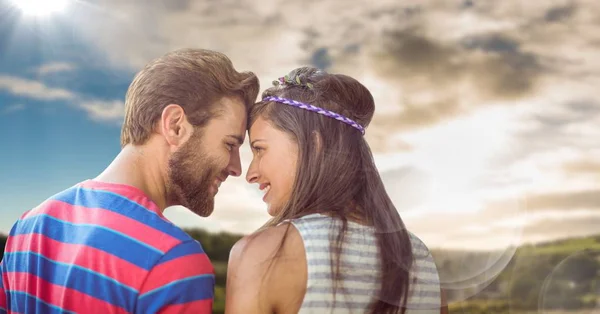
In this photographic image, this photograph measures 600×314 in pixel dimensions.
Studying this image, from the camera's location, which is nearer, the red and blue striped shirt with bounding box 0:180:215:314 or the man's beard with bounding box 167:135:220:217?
the red and blue striped shirt with bounding box 0:180:215:314

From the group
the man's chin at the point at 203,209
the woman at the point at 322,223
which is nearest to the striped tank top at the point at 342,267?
the woman at the point at 322,223

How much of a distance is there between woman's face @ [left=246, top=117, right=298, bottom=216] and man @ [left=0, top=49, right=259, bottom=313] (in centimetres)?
17

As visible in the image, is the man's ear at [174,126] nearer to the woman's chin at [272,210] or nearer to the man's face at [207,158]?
the man's face at [207,158]

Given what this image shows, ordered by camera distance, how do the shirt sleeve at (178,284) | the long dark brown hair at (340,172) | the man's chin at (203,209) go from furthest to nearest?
1. the man's chin at (203,209)
2. the long dark brown hair at (340,172)
3. the shirt sleeve at (178,284)

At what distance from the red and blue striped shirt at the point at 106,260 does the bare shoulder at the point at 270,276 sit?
0.10 m

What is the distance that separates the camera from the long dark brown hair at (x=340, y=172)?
2.14 metres

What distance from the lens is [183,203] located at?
256cm

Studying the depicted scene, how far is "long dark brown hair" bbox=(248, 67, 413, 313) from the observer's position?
2141 millimetres

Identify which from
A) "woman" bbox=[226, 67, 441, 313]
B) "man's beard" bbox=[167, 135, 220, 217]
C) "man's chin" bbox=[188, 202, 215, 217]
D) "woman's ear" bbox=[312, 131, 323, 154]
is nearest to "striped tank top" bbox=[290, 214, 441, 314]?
"woman" bbox=[226, 67, 441, 313]

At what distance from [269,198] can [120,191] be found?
583mm

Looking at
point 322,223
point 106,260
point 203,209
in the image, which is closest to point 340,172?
point 322,223

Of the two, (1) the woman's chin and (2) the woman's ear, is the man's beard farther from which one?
(2) the woman's ear

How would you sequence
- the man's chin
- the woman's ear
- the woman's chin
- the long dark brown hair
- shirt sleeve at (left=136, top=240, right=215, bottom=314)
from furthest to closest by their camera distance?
1. the man's chin
2. the woman's chin
3. the woman's ear
4. the long dark brown hair
5. shirt sleeve at (left=136, top=240, right=215, bottom=314)

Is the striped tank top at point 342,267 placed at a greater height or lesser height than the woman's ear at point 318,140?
lesser
